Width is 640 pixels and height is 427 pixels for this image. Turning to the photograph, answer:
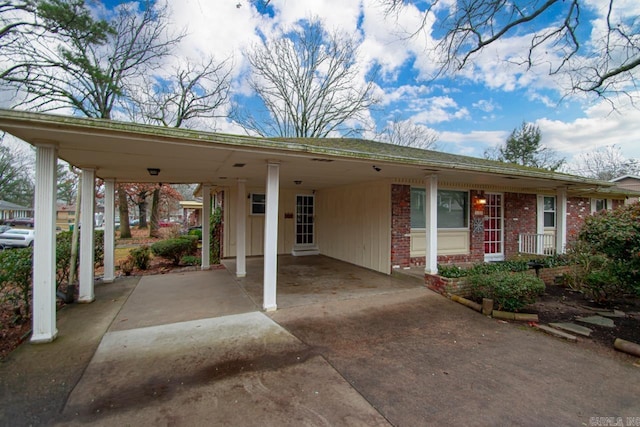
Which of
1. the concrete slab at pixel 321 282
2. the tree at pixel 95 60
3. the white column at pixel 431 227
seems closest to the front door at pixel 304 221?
the concrete slab at pixel 321 282

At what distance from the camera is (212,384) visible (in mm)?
2676

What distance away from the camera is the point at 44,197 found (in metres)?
3.40

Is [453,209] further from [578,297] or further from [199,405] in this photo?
[199,405]

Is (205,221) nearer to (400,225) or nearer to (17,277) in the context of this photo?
(17,277)

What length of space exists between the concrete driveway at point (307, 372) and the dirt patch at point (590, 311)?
0.68 meters

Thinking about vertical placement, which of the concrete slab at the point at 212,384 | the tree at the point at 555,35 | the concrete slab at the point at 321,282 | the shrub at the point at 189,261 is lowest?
the shrub at the point at 189,261

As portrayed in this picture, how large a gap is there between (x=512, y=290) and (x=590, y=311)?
1.70m

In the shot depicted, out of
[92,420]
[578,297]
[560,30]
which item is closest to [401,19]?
[560,30]

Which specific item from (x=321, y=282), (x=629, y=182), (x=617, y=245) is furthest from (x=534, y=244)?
(x=629, y=182)

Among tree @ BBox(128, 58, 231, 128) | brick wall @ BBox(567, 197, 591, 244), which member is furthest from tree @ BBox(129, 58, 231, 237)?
brick wall @ BBox(567, 197, 591, 244)

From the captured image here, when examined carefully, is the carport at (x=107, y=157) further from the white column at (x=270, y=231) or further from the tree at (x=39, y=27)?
the tree at (x=39, y=27)

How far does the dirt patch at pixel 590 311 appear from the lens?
392 centimetres

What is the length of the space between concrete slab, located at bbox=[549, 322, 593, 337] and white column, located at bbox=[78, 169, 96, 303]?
25.9 ft

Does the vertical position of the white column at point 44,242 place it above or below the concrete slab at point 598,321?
above
